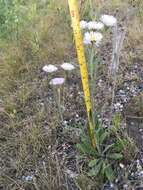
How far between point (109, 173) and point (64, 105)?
2.42ft

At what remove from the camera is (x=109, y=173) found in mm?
1990

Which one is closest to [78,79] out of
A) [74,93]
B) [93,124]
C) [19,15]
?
[74,93]

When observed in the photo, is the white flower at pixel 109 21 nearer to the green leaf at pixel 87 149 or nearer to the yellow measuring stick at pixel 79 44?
the yellow measuring stick at pixel 79 44

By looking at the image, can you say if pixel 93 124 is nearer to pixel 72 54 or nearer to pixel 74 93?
pixel 74 93

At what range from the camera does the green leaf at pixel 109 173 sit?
1.98m

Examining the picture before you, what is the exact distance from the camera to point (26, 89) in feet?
9.11

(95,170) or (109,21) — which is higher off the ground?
(109,21)

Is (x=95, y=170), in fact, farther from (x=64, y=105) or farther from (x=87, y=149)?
(x=64, y=105)

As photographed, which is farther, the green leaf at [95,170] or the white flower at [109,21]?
the white flower at [109,21]

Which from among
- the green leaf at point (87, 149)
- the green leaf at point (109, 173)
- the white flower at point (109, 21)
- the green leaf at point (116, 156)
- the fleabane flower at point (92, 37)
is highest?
the white flower at point (109, 21)

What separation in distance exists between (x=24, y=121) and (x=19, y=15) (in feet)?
4.73

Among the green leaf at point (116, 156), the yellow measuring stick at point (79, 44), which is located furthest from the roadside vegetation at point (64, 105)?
the yellow measuring stick at point (79, 44)

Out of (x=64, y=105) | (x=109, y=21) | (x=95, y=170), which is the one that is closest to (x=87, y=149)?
(x=95, y=170)

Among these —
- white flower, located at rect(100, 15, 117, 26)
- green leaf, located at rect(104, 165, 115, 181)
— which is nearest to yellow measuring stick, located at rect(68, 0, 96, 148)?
green leaf, located at rect(104, 165, 115, 181)
